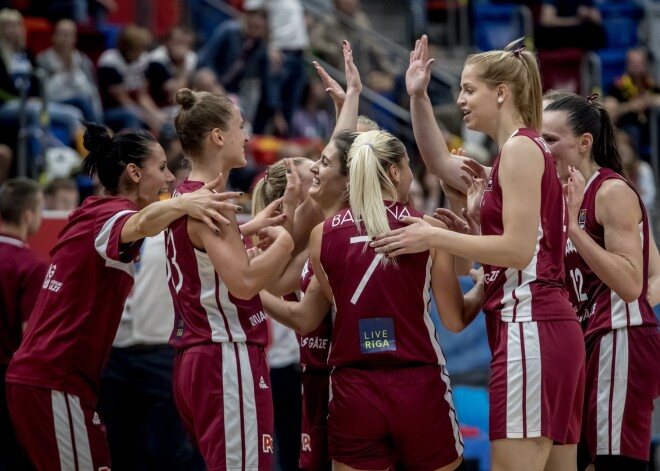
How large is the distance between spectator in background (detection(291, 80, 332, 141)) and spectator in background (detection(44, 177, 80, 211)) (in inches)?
192

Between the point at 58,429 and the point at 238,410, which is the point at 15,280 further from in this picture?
the point at 238,410

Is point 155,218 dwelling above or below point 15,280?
above

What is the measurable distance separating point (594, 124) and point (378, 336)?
4.96 ft

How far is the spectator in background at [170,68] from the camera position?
38.9 ft

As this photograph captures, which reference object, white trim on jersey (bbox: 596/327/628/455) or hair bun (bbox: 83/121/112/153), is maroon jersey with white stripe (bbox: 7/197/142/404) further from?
white trim on jersey (bbox: 596/327/628/455)

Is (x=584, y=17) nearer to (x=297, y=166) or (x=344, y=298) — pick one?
(x=297, y=166)

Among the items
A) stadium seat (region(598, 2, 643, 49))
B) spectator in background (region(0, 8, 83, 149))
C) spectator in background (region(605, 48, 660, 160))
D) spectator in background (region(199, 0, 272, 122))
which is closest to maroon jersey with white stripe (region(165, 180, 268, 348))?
spectator in background (region(0, 8, 83, 149))

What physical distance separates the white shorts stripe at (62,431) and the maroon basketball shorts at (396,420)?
1278 mm

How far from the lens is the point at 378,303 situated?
453 cm

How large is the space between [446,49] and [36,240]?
974 cm

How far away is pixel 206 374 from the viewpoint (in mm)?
4551

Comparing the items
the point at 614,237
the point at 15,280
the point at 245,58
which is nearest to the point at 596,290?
the point at 614,237

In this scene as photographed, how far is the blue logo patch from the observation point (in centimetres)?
450

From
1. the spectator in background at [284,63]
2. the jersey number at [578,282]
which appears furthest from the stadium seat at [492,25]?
the jersey number at [578,282]
